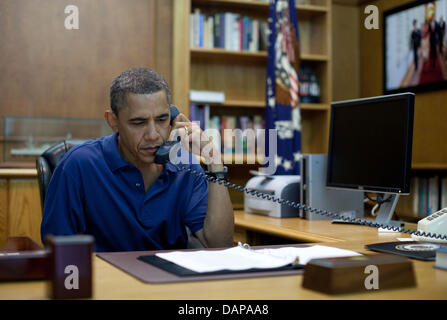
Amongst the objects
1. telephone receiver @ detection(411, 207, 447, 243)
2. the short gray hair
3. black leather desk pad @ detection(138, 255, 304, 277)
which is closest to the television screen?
telephone receiver @ detection(411, 207, 447, 243)

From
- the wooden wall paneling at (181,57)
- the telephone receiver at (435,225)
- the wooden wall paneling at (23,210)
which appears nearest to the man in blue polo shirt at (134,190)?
the telephone receiver at (435,225)

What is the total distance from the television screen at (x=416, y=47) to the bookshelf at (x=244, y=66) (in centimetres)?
61

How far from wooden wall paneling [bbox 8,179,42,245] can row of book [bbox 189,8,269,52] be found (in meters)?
1.63

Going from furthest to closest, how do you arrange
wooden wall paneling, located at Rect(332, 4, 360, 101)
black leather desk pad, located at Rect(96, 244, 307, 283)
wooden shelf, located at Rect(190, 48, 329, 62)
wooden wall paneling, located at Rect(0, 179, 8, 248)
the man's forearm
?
wooden wall paneling, located at Rect(332, 4, 360, 101)
wooden shelf, located at Rect(190, 48, 329, 62)
wooden wall paneling, located at Rect(0, 179, 8, 248)
the man's forearm
black leather desk pad, located at Rect(96, 244, 307, 283)

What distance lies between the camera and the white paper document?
1.19 m

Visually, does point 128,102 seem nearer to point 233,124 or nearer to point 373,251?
point 373,251

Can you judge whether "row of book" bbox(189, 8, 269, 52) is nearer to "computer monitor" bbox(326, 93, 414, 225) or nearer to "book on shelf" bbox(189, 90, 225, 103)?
"book on shelf" bbox(189, 90, 225, 103)

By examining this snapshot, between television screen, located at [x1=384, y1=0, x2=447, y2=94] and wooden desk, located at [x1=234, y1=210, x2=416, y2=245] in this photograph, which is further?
television screen, located at [x1=384, y1=0, x2=447, y2=94]

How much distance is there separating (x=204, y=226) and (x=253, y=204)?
999mm

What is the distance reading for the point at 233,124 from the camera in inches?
164

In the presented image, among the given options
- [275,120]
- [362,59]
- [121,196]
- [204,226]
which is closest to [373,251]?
[204,226]

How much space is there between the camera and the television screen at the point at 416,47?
159 inches

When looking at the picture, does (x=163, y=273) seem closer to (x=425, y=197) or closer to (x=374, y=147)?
(x=374, y=147)

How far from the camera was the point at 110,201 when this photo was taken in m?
1.81
